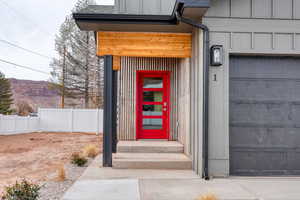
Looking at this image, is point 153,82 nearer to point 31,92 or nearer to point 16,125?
point 16,125

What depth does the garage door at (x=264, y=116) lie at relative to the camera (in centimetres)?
477

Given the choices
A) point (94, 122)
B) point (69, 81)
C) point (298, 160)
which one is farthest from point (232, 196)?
point (69, 81)

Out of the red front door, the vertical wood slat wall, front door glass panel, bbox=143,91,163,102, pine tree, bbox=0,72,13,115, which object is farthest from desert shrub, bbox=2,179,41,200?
pine tree, bbox=0,72,13,115

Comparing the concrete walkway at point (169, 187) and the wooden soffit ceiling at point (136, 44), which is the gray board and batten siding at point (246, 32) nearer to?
the concrete walkway at point (169, 187)

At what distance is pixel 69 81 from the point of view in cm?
1956

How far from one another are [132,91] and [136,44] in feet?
8.34

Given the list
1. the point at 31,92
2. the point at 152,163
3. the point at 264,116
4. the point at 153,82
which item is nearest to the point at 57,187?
the point at 152,163

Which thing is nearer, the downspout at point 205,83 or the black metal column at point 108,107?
the downspout at point 205,83

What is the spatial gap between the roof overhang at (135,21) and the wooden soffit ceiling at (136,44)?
0.12 meters

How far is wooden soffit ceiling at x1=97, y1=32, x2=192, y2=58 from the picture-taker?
5.23 metres

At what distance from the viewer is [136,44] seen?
5.27 meters

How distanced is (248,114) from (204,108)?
0.91 meters

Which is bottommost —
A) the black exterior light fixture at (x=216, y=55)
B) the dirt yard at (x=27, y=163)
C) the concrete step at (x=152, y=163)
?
the dirt yard at (x=27, y=163)

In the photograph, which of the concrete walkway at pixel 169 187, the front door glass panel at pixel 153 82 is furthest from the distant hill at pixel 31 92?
the concrete walkway at pixel 169 187
